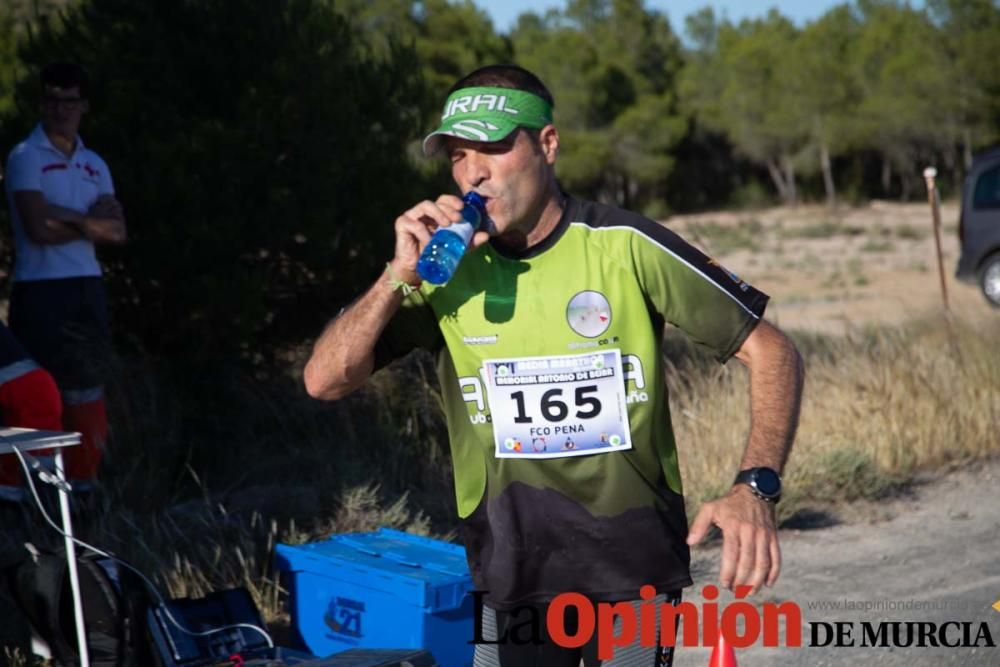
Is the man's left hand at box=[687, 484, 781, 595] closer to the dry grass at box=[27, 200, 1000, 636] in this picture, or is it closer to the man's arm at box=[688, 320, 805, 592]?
the man's arm at box=[688, 320, 805, 592]

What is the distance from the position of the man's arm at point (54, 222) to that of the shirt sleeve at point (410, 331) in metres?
3.51

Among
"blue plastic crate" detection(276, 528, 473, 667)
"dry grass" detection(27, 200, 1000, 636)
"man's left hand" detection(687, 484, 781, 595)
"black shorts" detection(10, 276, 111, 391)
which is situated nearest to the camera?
"man's left hand" detection(687, 484, 781, 595)

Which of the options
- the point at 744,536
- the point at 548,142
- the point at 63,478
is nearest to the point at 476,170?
the point at 548,142

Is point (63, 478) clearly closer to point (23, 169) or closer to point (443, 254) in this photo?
point (443, 254)

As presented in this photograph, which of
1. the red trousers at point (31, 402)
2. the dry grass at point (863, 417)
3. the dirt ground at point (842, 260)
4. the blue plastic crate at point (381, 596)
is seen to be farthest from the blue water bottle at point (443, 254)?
the dirt ground at point (842, 260)

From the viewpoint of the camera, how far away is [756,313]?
10.6ft

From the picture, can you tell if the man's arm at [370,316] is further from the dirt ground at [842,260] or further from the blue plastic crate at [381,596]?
the dirt ground at [842,260]

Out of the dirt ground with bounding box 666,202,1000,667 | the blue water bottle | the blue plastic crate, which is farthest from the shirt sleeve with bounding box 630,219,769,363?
the dirt ground with bounding box 666,202,1000,667

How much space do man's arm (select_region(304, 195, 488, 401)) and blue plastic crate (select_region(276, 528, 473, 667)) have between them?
1672mm

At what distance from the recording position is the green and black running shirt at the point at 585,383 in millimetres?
3197

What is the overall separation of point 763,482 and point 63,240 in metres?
4.42

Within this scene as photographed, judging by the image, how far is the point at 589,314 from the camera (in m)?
3.20

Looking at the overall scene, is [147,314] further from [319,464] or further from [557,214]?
[557,214]

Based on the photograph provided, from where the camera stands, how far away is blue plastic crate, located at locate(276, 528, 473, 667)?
16.0 ft
